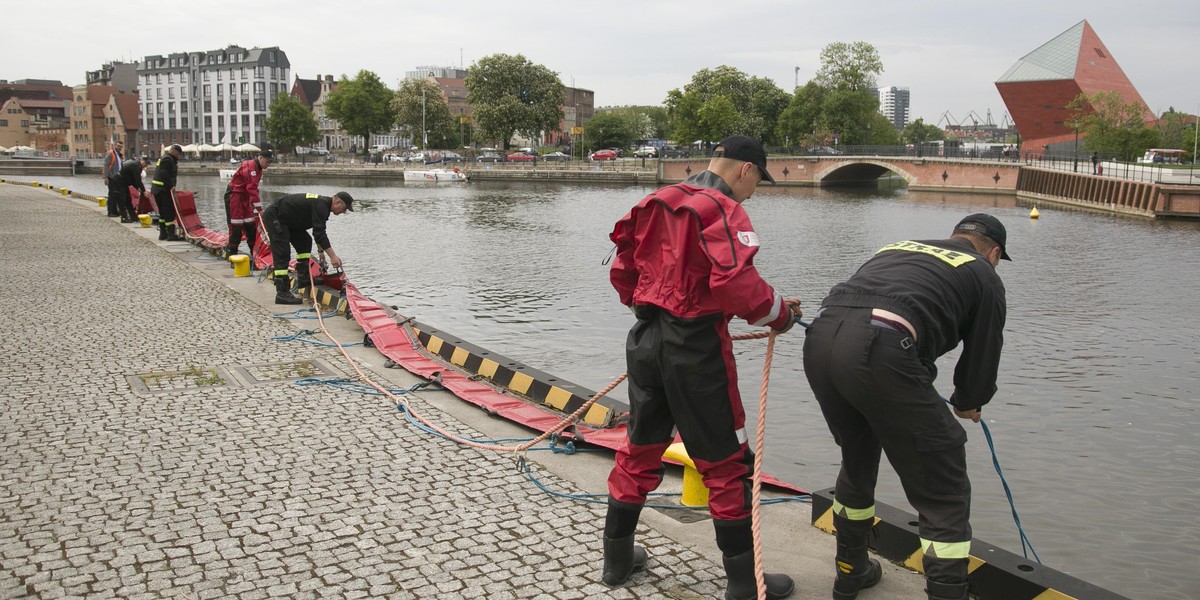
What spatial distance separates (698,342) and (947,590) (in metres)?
1.47

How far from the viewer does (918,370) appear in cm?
390

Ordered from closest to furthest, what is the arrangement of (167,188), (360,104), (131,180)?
(167,188), (131,180), (360,104)

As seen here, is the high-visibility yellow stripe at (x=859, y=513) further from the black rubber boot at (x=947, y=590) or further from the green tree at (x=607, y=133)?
the green tree at (x=607, y=133)

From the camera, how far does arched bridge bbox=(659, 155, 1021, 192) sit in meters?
65.1

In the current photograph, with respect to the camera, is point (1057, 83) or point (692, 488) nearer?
point (692, 488)

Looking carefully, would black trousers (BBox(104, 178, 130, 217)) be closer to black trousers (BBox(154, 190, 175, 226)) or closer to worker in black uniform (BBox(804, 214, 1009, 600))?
black trousers (BBox(154, 190, 175, 226))

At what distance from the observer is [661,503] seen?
555cm

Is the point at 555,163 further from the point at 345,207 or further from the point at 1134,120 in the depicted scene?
the point at 345,207

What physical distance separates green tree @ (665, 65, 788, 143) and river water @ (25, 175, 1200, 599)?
57.7m

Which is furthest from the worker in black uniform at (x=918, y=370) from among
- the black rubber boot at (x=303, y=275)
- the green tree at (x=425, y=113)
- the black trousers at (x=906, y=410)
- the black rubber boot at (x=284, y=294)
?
the green tree at (x=425, y=113)

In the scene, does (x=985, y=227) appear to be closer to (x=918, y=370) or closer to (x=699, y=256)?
(x=918, y=370)

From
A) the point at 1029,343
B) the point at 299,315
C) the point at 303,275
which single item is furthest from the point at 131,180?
the point at 1029,343

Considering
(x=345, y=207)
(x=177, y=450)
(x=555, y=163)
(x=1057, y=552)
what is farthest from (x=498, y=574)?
(x=555, y=163)

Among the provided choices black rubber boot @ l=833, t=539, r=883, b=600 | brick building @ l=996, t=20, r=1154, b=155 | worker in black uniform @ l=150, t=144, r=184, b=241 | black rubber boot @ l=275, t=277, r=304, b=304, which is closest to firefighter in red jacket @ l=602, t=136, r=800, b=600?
black rubber boot @ l=833, t=539, r=883, b=600
